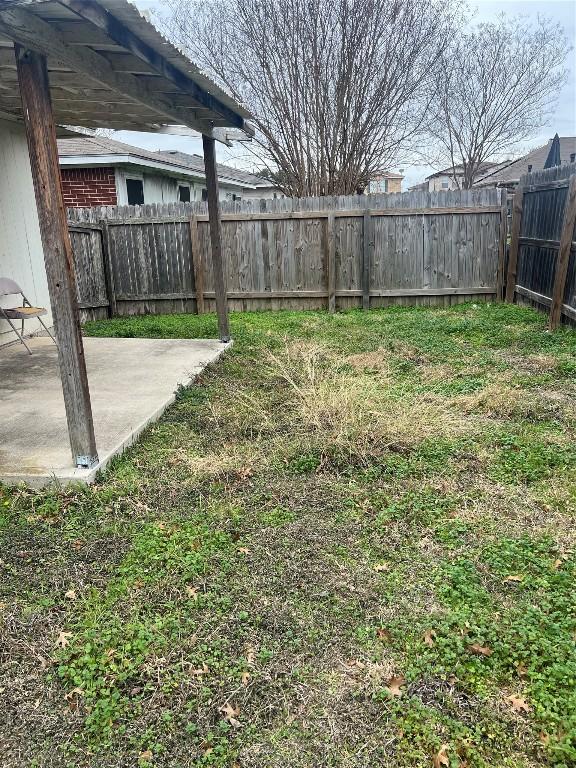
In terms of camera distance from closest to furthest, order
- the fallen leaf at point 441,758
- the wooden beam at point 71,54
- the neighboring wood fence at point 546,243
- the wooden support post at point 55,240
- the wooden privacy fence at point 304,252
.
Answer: the fallen leaf at point 441,758 → the wooden beam at point 71,54 → the wooden support post at point 55,240 → the neighboring wood fence at point 546,243 → the wooden privacy fence at point 304,252

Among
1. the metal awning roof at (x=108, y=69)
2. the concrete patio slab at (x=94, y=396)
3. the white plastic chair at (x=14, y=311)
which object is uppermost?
the metal awning roof at (x=108, y=69)

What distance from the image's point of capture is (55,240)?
2971mm

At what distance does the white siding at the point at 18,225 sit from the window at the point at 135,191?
19.5 feet

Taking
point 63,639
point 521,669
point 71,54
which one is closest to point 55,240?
point 71,54

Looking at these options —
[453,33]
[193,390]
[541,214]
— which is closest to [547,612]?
[193,390]

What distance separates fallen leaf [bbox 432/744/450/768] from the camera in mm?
1660

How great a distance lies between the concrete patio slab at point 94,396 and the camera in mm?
3514

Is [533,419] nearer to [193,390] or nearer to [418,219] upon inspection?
[193,390]

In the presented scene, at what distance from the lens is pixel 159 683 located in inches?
77.7

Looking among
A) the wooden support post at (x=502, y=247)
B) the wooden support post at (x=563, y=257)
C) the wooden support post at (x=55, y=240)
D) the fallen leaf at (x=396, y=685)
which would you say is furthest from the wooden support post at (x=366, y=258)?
the fallen leaf at (x=396, y=685)

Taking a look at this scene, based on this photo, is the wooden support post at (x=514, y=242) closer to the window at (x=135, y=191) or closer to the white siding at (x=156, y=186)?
the white siding at (x=156, y=186)

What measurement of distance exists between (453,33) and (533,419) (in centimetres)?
1175

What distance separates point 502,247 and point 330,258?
272 cm

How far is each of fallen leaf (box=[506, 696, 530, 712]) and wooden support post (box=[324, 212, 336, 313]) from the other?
779 cm
